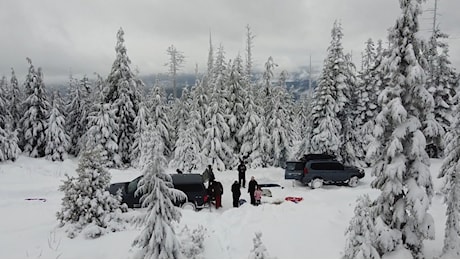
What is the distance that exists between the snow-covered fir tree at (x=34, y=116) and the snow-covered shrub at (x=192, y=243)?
108 feet

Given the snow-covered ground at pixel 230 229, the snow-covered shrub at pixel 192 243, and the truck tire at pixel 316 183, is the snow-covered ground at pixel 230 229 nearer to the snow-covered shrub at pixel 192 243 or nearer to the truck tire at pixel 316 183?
the snow-covered shrub at pixel 192 243

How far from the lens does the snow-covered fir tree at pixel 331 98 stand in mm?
30156

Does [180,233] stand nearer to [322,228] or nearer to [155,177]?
[155,177]

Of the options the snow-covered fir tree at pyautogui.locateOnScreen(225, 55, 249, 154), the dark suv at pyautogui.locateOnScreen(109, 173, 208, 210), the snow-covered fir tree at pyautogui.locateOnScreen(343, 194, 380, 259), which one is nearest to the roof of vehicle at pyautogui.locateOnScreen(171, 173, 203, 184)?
the dark suv at pyautogui.locateOnScreen(109, 173, 208, 210)

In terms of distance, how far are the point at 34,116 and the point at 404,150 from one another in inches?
1542

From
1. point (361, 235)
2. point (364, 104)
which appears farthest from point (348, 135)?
point (361, 235)

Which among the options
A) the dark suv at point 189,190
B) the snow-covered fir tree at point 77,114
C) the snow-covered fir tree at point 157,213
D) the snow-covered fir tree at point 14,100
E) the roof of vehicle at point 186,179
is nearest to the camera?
the snow-covered fir tree at point 157,213

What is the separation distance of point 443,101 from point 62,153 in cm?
4088

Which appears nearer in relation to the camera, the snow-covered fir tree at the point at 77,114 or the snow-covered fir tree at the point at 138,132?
the snow-covered fir tree at the point at 138,132

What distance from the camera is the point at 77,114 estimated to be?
1729 inches

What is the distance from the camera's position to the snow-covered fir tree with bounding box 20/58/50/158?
38.5 meters

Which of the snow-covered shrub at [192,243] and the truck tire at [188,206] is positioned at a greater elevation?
the snow-covered shrub at [192,243]

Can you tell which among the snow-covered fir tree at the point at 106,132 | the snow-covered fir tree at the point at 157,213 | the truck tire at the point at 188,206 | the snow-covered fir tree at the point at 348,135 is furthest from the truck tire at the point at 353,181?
the snow-covered fir tree at the point at 106,132

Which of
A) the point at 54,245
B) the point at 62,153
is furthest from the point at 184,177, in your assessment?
the point at 62,153
